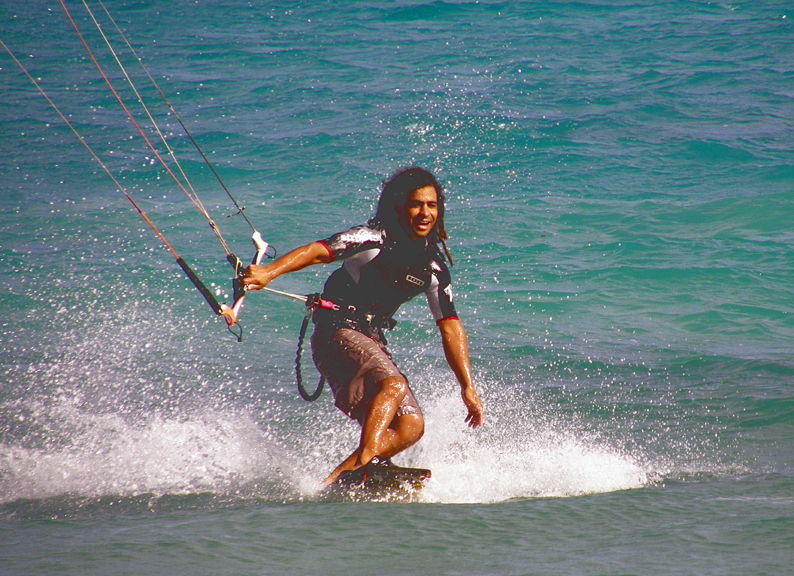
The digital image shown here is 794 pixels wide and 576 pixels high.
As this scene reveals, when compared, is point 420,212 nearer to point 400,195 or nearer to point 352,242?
point 400,195

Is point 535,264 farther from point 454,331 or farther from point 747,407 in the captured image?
point 454,331

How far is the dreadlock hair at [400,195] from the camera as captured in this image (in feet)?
13.3

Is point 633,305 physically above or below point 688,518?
below

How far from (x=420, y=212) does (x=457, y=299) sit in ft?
16.0

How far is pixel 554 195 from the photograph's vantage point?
12375 millimetres

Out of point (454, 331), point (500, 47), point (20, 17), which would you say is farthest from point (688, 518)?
point (20, 17)

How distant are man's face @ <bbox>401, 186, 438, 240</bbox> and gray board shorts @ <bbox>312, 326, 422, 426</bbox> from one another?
642 mm

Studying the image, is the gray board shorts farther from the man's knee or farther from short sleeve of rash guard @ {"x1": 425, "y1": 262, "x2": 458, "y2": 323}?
short sleeve of rash guard @ {"x1": 425, "y1": 262, "x2": 458, "y2": 323}

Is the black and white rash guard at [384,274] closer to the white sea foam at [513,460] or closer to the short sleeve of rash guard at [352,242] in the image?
the short sleeve of rash guard at [352,242]

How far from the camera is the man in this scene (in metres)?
3.84

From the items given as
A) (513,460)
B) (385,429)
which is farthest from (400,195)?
(513,460)

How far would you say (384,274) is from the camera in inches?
160

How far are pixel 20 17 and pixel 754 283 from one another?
980 inches

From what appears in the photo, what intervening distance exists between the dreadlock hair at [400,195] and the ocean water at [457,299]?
1397 mm
